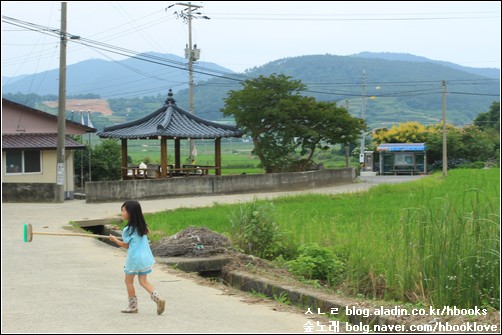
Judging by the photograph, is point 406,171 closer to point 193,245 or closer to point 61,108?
point 61,108

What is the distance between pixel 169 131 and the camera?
94.2ft

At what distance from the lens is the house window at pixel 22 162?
2816cm

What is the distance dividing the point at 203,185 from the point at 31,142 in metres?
7.97

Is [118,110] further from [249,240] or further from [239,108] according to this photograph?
[249,240]

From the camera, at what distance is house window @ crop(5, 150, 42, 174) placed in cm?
2816

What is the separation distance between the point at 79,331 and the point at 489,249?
4.15 metres

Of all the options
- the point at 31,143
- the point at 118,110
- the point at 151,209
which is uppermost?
the point at 118,110

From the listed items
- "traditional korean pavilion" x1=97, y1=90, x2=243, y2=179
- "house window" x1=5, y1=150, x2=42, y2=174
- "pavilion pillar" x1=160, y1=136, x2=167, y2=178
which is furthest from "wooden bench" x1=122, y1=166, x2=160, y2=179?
"house window" x1=5, y1=150, x2=42, y2=174

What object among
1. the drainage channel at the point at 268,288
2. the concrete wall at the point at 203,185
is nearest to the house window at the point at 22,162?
the concrete wall at the point at 203,185

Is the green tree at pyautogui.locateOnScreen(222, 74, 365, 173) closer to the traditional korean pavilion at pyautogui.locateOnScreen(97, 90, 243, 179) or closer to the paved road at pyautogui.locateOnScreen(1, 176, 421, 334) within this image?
the traditional korean pavilion at pyautogui.locateOnScreen(97, 90, 243, 179)

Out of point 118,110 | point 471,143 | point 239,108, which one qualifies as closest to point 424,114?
point 118,110

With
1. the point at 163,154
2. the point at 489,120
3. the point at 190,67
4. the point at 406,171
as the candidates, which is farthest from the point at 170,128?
the point at 489,120

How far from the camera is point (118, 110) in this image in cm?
9531

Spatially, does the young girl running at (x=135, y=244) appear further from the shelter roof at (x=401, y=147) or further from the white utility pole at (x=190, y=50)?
the shelter roof at (x=401, y=147)
